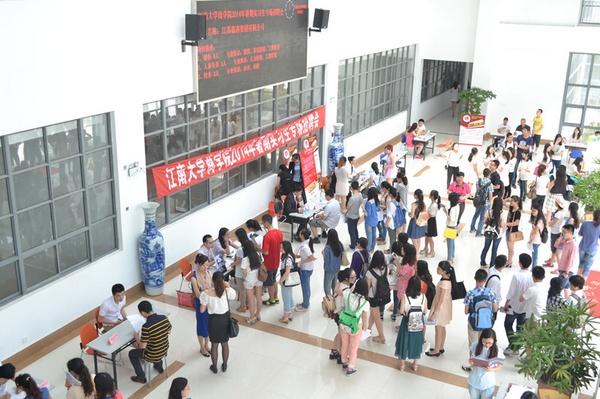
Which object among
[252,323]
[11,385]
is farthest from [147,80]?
[11,385]

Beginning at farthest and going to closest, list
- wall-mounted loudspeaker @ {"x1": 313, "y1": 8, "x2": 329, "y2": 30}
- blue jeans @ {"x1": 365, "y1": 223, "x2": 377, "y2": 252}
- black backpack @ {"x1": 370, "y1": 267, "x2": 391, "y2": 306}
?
wall-mounted loudspeaker @ {"x1": 313, "y1": 8, "x2": 329, "y2": 30}
blue jeans @ {"x1": 365, "y1": 223, "x2": 377, "y2": 252}
black backpack @ {"x1": 370, "y1": 267, "x2": 391, "y2": 306}

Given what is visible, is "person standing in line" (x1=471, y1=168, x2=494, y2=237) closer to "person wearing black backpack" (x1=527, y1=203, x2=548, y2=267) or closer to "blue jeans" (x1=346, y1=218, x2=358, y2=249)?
"person wearing black backpack" (x1=527, y1=203, x2=548, y2=267)

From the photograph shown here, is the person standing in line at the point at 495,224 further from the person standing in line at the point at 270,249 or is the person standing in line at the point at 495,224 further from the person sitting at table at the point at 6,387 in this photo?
the person sitting at table at the point at 6,387

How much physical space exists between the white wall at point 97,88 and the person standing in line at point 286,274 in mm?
2444

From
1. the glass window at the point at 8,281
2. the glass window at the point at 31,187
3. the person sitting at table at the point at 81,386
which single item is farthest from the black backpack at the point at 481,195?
the person sitting at table at the point at 81,386

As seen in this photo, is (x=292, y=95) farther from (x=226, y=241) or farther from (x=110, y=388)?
(x=110, y=388)

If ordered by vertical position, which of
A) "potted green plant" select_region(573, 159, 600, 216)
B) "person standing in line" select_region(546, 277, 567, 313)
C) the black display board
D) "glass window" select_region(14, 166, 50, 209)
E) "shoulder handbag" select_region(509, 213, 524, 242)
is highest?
the black display board

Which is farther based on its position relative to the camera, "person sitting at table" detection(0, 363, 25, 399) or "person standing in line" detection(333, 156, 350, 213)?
"person standing in line" detection(333, 156, 350, 213)

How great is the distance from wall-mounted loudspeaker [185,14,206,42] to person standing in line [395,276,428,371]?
196 inches

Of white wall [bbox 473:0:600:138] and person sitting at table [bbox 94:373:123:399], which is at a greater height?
white wall [bbox 473:0:600:138]

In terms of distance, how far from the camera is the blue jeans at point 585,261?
10.2 m

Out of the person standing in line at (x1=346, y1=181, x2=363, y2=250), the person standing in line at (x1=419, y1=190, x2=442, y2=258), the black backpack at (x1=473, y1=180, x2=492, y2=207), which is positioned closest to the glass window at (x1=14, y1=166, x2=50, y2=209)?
the person standing in line at (x1=346, y1=181, x2=363, y2=250)

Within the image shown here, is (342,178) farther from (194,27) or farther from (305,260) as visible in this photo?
(194,27)

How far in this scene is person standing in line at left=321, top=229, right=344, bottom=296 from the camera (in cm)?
884
